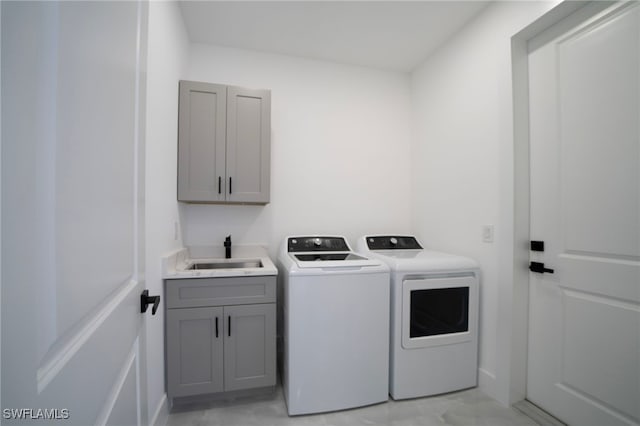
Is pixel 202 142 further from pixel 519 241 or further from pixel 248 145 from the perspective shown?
pixel 519 241

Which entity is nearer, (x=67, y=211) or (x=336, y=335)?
(x=67, y=211)

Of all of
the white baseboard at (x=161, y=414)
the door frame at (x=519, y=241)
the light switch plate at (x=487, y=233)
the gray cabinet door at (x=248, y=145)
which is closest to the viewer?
the white baseboard at (x=161, y=414)

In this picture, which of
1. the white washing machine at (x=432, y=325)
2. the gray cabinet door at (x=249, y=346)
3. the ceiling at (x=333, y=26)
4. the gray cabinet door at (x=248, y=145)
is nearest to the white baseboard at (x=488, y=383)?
the white washing machine at (x=432, y=325)

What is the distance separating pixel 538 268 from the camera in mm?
1649

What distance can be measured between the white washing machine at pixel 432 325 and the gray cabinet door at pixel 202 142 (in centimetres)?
146

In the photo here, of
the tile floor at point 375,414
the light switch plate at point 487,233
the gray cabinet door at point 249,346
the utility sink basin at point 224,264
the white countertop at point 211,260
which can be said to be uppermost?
the light switch plate at point 487,233

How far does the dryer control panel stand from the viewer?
2363mm

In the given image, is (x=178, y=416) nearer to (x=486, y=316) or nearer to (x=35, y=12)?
(x=35, y=12)

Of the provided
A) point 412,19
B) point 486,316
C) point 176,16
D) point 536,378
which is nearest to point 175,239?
point 176,16

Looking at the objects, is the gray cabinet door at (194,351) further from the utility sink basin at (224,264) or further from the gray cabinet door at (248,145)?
the gray cabinet door at (248,145)

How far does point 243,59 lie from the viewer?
7.72ft

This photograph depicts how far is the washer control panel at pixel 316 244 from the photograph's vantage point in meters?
2.24

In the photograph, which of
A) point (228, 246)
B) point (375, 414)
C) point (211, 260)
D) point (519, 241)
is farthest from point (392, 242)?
point (211, 260)

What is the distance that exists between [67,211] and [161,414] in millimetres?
1680
